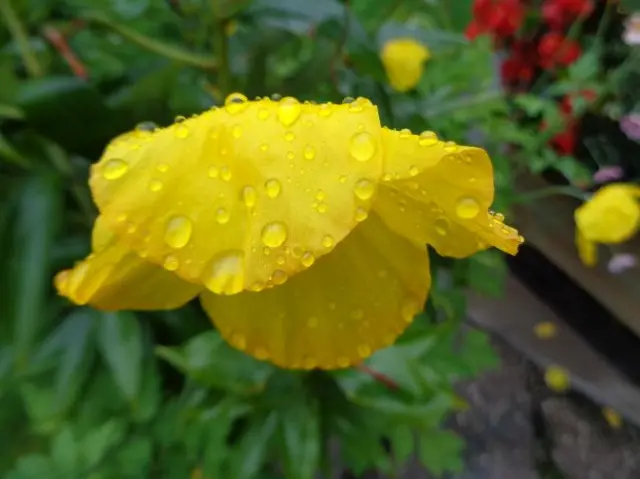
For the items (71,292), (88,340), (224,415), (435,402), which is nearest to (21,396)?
(88,340)

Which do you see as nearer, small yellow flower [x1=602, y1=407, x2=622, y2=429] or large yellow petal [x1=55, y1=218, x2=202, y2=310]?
large yellow petal [x1=55, y1=218, x2=202, y2=310]

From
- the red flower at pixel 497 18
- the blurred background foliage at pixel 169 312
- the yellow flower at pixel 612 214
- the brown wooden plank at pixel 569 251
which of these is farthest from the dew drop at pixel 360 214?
the red flower at pixel 497 18

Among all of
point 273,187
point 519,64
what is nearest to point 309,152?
point 273,187

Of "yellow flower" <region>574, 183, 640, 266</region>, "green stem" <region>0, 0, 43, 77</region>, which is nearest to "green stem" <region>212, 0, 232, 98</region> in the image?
"green stem" <region>0, 0, 43, 77</region>

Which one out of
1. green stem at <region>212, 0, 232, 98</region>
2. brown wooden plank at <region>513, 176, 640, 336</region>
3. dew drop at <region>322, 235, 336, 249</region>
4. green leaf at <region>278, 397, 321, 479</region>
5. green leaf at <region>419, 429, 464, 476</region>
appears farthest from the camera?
brown wooden plank at <region>513, 176, 640, 336</region>

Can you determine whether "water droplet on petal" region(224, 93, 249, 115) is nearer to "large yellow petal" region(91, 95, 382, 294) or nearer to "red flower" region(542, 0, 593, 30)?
"large yellow petal" region(91, 95, 382, 294)

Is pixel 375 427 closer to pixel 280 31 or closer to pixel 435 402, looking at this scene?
pixel 435 402
